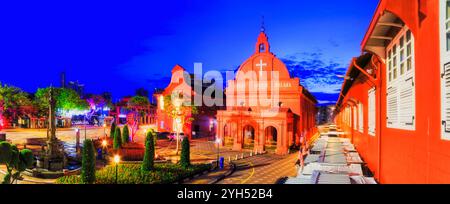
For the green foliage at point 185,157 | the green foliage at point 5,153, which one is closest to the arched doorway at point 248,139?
the green foliage at point 185,157

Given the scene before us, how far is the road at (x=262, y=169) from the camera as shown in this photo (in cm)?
2198

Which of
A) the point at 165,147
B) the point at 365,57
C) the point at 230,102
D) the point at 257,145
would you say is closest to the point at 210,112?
the point at 230,102

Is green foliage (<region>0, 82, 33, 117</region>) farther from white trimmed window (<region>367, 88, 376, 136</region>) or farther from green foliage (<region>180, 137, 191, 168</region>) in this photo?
white trimmed window (<region>367, 88, 376, 136</region>)

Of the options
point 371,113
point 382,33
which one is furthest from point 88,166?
point 382,33

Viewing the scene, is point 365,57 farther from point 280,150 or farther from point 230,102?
point 230,102

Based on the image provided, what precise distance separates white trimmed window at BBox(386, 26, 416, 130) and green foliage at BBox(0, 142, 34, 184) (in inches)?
409

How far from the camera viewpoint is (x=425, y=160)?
5449 millimetres

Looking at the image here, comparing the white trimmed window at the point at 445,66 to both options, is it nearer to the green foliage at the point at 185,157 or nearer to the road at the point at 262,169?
the road at the point at 262,169

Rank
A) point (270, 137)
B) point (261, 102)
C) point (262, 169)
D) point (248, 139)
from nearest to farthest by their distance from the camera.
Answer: point (262, 169)
point (261, 102)
point (270, 137)
point (248, 139)

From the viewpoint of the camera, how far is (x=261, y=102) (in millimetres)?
41594

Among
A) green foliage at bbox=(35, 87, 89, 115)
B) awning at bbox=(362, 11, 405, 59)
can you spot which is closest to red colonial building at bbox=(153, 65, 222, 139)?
green foliage at bbox=(35, 87, 89, 115)

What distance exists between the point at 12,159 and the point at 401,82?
11019 millimetres

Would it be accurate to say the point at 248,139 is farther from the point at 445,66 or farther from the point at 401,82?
the point at 445,66

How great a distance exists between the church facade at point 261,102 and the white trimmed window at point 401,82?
28735mm
